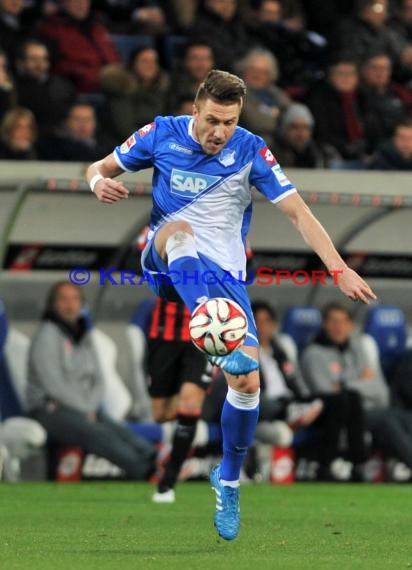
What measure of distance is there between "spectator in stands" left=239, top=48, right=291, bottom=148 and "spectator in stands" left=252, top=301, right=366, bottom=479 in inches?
81.3

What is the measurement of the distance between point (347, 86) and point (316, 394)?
12.2 feet

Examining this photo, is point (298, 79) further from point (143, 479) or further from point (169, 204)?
point (169, 204)

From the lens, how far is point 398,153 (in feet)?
50.0

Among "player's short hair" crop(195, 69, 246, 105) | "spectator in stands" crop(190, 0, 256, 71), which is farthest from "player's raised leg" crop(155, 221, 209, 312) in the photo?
"spectator in stands" crop(190, 0, 256, 71)

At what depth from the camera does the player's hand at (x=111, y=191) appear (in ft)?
25.5

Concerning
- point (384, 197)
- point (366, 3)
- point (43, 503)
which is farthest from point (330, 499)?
point (366, 3)

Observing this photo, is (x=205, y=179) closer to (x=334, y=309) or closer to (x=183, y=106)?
(x=183, y=106)

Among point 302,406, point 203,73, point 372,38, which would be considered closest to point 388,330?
point 302,406

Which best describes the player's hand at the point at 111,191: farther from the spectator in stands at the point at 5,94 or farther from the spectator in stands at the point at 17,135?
the spectator in stands at the point at 5,94

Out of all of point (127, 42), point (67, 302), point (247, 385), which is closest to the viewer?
point (247, 385)

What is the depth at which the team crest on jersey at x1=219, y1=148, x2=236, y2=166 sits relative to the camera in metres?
8.12

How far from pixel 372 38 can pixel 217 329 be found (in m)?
11.1

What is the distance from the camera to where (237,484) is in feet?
25.8

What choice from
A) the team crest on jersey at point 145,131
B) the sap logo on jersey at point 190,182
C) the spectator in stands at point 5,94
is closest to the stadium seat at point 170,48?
the spectator in stands at point 5,94
